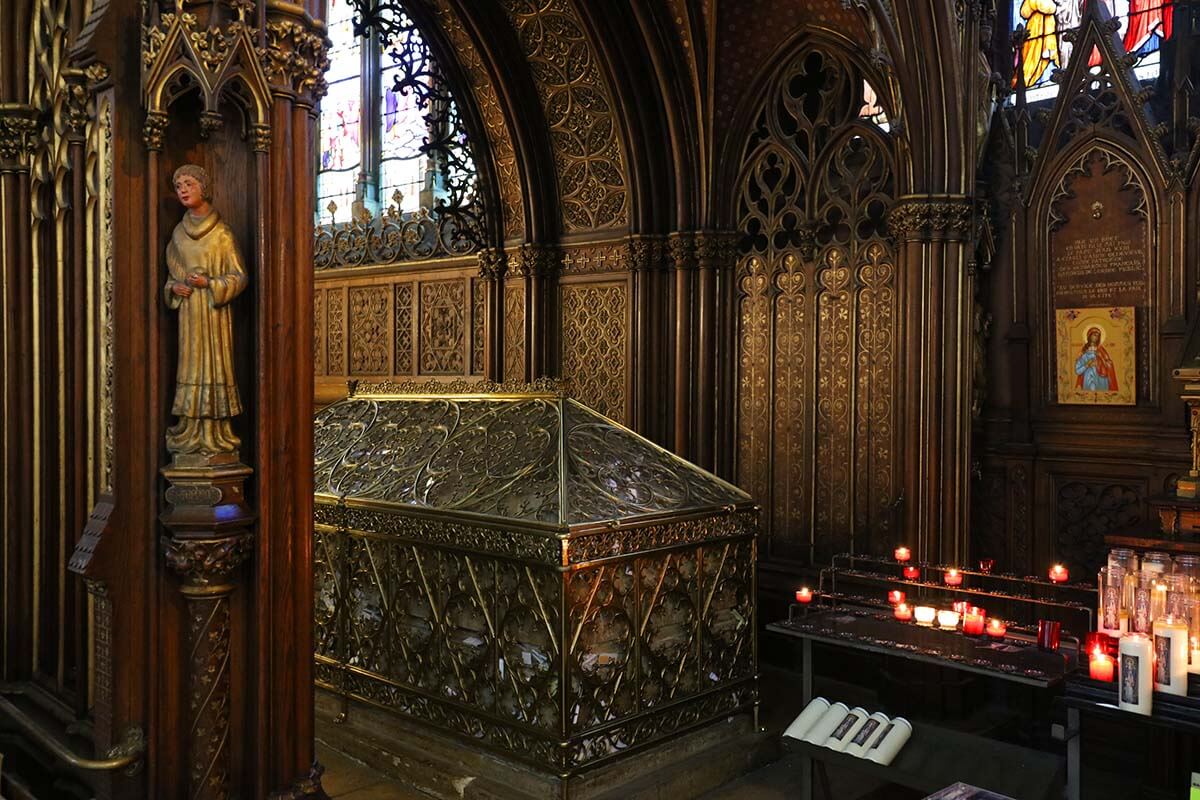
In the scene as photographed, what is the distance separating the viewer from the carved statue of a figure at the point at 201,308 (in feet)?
8.46

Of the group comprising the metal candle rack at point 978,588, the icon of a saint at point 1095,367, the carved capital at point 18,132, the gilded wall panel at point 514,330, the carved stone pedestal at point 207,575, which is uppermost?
the carved capital at point 18,132

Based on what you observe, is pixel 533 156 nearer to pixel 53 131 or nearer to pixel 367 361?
pixel 367 361

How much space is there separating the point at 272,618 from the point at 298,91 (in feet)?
4.75

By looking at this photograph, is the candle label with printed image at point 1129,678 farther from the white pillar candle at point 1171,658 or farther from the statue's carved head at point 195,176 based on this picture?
the statue's carved head at point 195,176

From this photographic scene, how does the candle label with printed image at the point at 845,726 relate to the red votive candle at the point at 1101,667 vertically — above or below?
below

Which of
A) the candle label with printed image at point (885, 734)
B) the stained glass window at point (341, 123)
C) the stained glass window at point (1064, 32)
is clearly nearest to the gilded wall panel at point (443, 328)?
the stained glass window at point (341, 123)

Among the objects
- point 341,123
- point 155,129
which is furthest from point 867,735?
point 341,123

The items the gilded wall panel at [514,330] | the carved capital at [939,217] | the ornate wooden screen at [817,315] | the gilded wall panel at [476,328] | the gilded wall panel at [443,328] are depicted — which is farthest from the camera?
the gilded wall panel at [443,328]

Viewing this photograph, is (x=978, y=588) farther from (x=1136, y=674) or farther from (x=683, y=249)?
(x=683, y=249)

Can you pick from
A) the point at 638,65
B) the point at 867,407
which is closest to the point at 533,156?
the point at 638,65

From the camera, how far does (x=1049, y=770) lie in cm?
379

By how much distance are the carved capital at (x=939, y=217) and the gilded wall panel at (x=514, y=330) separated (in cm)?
323

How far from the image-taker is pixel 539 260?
7633 mm

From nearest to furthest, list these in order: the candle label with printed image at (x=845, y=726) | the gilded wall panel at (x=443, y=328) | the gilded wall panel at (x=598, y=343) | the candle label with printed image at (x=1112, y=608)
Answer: the candle label with printed image at (x=1112, y=608) → the candle label with printed image at (x=845, y=726) → the gilded wall panel at (x=598, y=343) → the gilded wall panel at (x=443, y=328)
